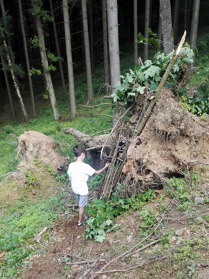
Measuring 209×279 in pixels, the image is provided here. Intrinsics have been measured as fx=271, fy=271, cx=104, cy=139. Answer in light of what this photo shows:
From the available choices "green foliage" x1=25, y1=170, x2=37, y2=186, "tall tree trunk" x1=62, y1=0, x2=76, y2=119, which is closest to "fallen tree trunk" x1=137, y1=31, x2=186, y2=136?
"green foliage" x1=25, y1=170, x2=37, y2=186

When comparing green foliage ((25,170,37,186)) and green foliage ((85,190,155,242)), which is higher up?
green foliage ((85,190,155,242))

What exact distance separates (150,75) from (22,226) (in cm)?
433

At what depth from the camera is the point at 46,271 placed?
4660mm

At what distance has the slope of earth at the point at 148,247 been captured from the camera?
3.83 metres

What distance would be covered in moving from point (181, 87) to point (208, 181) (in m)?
2.12

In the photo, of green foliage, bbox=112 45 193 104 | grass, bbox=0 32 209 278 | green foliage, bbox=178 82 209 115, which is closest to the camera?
grass, bbox=0 32 209 278

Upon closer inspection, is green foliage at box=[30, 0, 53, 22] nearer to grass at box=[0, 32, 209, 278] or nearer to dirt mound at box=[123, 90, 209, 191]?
grass at box=[0, 32, 209, 278]

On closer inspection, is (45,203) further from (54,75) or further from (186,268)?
(54,75)

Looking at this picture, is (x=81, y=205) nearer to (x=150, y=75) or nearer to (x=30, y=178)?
(x=30, y=178)

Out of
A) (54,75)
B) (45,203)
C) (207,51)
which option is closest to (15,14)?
(54,75)

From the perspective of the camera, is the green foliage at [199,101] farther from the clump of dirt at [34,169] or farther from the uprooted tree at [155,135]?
the clump of dirt at [34,169]

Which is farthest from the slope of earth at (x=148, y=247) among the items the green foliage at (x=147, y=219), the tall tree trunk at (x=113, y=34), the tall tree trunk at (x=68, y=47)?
the tall tree trunk at (x=68, y=47)

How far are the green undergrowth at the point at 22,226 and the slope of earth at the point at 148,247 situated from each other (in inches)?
13.0

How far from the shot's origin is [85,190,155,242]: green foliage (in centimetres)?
499
